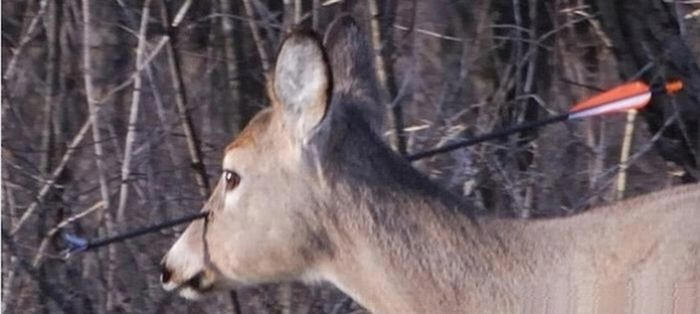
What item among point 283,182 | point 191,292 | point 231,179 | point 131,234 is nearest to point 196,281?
point 191,292

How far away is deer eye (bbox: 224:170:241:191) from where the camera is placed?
6594 millimetres

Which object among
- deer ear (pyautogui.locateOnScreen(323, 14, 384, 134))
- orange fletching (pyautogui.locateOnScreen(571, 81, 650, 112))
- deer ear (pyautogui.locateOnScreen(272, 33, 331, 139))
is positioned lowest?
orange fletching (pyautogui.locateOnScreen(571, 81, 650, 112))

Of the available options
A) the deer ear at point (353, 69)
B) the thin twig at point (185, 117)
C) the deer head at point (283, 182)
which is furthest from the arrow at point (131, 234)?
the thin twig at point (185, 117)

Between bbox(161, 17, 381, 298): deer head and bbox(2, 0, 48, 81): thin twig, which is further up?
bbox(161, 17, 381, 298): deer head

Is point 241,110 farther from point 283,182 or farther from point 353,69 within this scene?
point 283,182

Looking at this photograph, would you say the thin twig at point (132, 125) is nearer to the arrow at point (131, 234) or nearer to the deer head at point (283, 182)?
the arrow at point (131, 234)

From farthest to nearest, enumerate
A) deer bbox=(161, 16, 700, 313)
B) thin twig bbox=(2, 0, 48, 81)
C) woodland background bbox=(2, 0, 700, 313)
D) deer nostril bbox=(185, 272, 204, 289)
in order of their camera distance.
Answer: thin twig bbox=(2, 0, 48, 81) → woodland background bbox=(2, 0, 700, 313) → deer nostril bbox=(185, 272, 204, 289) → deer bbox=(161, 16, 700, 313)

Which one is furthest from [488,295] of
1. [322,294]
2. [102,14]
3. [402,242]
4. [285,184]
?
[102,14]

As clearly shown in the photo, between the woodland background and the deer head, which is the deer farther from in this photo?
the woodland background

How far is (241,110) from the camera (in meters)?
9.43

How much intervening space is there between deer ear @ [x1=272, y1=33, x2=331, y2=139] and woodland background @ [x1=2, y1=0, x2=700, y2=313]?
235cm

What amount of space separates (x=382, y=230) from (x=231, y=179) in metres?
0.57

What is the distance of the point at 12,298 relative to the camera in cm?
891

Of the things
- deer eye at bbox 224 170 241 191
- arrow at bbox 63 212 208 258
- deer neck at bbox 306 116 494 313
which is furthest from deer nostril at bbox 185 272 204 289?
deer neck at bbox 306 116 494 313
